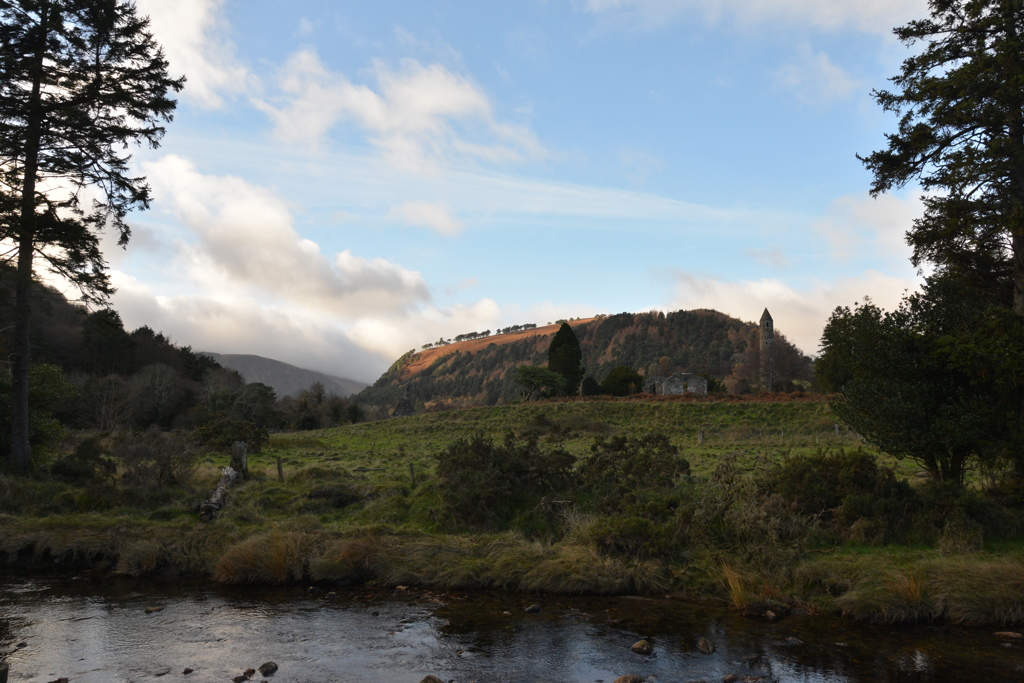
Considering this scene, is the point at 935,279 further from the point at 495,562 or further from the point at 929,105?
the point at 495,562

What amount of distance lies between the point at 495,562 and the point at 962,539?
8391 mm

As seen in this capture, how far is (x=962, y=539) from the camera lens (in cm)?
1121

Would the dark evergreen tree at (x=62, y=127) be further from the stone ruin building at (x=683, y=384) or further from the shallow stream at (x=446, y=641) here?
the stone ruin building at (x=683, y=384)

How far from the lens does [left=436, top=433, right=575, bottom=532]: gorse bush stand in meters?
14.4

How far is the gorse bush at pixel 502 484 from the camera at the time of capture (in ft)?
47.3

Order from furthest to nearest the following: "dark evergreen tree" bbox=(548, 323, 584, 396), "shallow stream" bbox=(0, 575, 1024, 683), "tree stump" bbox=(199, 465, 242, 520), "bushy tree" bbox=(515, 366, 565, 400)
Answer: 1. "dark evergreen tree" bbox=(548, 323, 584, 396)
2. "bushy tree" bbox=(515, 366, 565, 400)
3. "tree stump" bbox=(199, 465, 242, 520)
4. "shallow stream" bbox=(0, 575, 1024, 683)

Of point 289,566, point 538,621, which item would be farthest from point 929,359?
point 289,566

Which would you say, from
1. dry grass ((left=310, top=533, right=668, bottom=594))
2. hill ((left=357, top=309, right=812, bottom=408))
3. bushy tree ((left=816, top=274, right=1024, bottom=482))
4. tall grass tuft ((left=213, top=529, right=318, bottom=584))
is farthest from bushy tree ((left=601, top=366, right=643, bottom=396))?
hill ((left=357, top=309, right=812, bottom=408))

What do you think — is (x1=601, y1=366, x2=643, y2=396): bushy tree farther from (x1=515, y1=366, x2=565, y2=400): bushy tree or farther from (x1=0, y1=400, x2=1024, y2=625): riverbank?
(x1=0, y1=400, x2=1024, y2=625): riverbank

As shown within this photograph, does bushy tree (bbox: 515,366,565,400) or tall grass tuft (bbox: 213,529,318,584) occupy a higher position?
bushy tree (bbox: 515,366,565,400)

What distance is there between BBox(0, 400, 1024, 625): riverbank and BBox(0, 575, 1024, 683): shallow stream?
0.56 meters

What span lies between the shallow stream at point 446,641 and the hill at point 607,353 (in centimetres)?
11610

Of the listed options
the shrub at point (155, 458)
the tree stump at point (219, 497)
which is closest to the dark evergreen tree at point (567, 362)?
the tree stump at point (219, 497)

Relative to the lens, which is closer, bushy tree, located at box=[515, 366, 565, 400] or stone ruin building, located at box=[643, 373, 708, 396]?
bushy tree, located at box=[515, 366, 565, 400]
